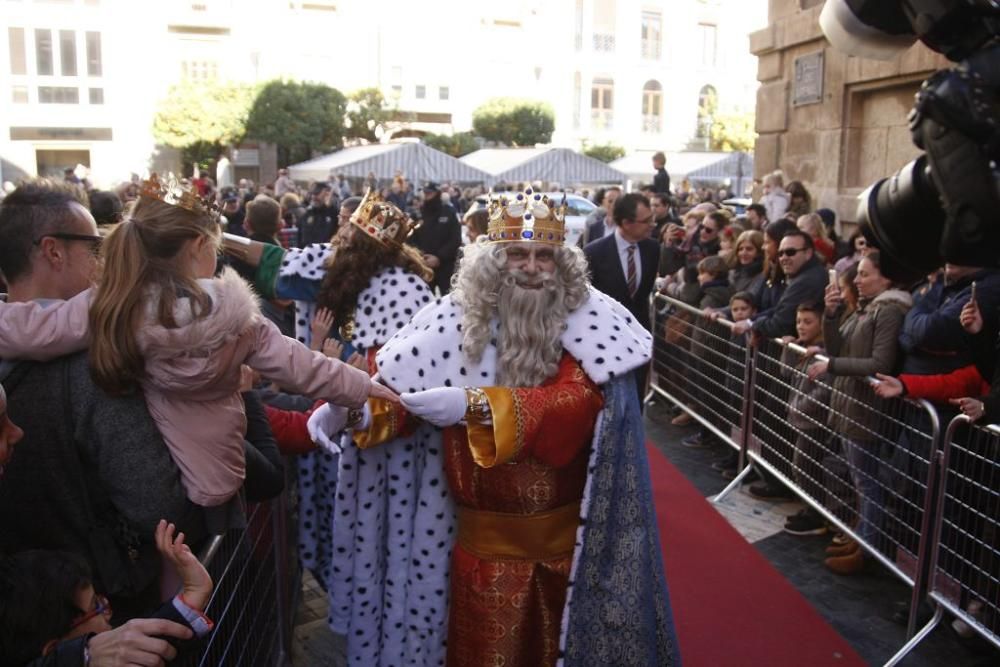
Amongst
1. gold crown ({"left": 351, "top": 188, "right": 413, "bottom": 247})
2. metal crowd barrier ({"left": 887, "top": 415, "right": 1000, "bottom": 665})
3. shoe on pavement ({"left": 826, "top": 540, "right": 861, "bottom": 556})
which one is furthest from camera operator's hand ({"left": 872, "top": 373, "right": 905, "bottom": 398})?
gold crown ({"left": 351, "top": 188, "right": 413, "bottom": 247})

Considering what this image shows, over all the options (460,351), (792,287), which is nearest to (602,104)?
(792,287)

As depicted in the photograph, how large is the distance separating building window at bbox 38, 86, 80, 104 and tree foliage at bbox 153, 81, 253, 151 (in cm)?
359

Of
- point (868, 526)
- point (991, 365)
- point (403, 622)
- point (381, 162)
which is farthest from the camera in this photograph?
point (381, 162)

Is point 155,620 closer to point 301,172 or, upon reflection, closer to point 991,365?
point 991,365

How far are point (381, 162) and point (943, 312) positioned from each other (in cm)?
1925

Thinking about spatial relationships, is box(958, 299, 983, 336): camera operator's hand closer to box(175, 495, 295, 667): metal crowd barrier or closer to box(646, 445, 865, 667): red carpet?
box(646, 445, 865, 667): red carpet

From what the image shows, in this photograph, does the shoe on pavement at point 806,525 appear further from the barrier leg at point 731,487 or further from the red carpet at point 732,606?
the barrier leg at point 731,487

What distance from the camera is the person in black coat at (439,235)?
10.2 metres

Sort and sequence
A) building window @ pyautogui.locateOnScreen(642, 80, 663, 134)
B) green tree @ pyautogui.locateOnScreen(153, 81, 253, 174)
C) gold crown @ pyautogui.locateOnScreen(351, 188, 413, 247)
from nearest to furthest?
gold crown @ pyautogui.locateOnScreen(351, 188, 413, 247) → green tree @ pyautogui.locateOnScreen(153, 81, 253, 174) → building window @ pyautogui.locateOnScreen(642, 80, 663, 134)

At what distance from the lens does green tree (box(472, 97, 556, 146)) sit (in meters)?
43.8

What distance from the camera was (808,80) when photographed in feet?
31.2

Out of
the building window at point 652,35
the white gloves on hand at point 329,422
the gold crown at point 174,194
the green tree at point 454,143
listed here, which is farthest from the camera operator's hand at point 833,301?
the building window at point 652,35

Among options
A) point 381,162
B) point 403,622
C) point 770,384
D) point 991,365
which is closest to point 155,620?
point 403,622

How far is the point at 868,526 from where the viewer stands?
4.26 metres
